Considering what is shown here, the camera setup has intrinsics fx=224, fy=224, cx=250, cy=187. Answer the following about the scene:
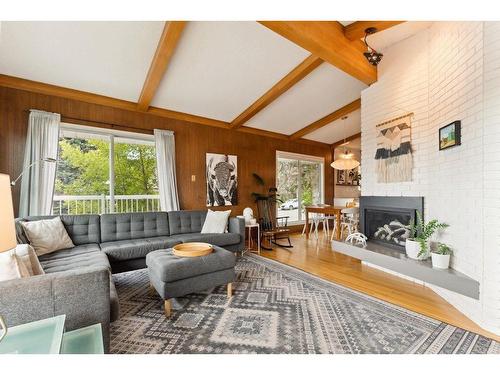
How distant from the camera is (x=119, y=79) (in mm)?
3098

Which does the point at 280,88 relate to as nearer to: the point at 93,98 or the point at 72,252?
the point at 93,98

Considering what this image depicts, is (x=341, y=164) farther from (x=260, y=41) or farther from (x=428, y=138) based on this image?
(x=260, y=41)

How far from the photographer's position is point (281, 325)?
1856 mm

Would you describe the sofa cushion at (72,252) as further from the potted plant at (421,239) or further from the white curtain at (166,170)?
the potted plant at (421,239)

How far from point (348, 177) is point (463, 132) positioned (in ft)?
17.2

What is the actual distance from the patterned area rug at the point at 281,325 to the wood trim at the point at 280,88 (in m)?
2.92

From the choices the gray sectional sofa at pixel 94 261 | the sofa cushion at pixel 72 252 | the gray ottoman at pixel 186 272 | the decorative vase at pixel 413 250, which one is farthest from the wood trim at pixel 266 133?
the decorative vase at pixel 413 250

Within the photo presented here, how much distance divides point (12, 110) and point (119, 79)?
4.55ft

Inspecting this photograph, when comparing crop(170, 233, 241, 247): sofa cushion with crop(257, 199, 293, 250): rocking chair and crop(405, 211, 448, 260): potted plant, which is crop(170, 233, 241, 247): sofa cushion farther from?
crop(405, 211, 448, 260): potted plant

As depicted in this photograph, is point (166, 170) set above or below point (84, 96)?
below

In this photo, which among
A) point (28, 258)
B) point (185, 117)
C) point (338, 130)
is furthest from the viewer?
point (338, 130)

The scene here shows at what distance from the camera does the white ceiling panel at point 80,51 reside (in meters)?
2.29

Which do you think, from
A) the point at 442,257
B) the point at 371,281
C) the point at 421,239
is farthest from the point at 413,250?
the point at 371,281
